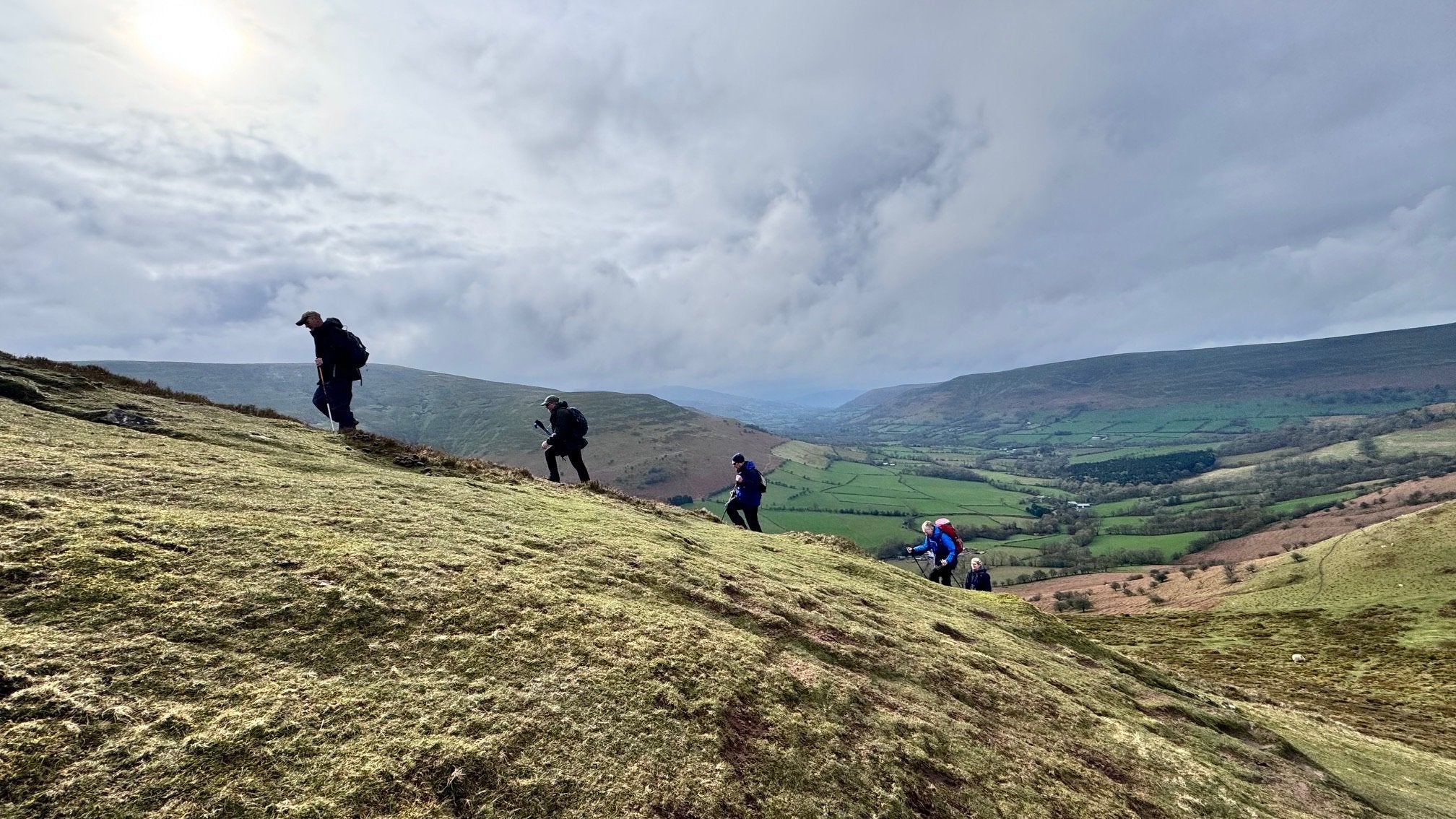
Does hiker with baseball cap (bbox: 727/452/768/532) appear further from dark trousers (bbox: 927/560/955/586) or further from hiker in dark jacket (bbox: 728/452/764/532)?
dark trousers (bbox: 927/560/955/586)

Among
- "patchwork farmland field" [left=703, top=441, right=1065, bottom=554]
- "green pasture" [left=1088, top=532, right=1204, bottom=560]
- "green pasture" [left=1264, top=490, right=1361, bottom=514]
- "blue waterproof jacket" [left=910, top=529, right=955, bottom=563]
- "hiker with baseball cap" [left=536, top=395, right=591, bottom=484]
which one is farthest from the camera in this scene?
"patchwork farmland field" [left=703, top=441, right=1065, bottom=554]

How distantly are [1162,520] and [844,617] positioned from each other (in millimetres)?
153044

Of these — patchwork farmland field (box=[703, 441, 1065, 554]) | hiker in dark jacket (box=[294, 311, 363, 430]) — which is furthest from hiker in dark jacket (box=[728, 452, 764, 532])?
patchwork farmland field (box=[703, 441, 1065, 554])

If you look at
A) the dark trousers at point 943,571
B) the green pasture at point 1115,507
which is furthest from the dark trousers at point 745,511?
the green pasture at point 1115,507

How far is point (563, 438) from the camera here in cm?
1922

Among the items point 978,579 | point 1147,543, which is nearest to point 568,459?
point 978,579

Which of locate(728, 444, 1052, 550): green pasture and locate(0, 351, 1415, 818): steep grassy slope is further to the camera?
locate(728, 444, 1052, 550): green pasture

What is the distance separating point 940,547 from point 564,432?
15.3 metres

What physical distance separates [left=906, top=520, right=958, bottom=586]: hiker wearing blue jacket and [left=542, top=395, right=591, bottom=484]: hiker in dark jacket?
13.7 metres

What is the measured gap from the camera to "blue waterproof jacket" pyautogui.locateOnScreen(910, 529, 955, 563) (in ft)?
71.5

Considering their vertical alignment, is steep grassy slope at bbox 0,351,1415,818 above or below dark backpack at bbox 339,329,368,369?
below

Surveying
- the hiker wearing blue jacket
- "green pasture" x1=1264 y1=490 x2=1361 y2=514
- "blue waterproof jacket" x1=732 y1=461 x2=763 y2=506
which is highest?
"blue waterproof jacket" x1=732 y1=461 x2=763 y2=506

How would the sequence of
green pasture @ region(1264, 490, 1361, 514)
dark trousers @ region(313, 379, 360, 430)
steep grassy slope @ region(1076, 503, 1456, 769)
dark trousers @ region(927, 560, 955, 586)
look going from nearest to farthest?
steep grassy slope @ region(1076, 503, 1456, 769)
dark trousers @ region(313, 379, 360, 430)
dark trousers @ region(927, 560, 955, 586)
green pasture @ region(1264, 490, 1361, 514)

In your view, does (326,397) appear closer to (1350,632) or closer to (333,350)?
(333,350)
